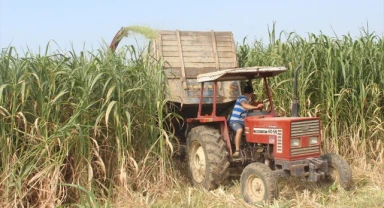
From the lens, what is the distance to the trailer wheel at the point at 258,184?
466 centimetres

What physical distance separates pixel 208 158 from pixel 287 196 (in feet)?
3.32

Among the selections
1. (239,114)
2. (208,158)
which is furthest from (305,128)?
(208,158)

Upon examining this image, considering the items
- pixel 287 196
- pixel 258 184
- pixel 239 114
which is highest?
pixel 239 114

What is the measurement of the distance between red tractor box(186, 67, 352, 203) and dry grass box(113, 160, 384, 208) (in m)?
0.16

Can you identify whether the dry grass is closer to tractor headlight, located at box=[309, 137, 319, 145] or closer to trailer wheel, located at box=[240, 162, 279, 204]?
trailer wheel, located at box=[240, 162, 279, 204]

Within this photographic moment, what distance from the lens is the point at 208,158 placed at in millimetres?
5344

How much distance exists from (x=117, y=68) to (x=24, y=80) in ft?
3.59

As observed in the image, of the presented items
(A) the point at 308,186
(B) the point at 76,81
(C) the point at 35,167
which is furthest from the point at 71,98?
(A) the point at 308,186

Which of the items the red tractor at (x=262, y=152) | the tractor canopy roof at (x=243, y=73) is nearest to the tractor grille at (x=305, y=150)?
the red tractor at (x=262, y=152)

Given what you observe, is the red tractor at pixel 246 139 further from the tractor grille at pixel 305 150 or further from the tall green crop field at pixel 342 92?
the tall green crop field at pixel 342 92

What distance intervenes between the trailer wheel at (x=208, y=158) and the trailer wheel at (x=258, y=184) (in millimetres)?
411

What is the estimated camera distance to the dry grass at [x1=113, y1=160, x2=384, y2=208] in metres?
4.77

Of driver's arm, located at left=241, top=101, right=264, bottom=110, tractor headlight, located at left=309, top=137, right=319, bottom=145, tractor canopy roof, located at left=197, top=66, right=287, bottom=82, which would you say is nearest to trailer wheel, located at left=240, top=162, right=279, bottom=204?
tractor headlight, located at left=309, top=137, right=319, bottom=145

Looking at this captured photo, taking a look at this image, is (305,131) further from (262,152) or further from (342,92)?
(342,92)
